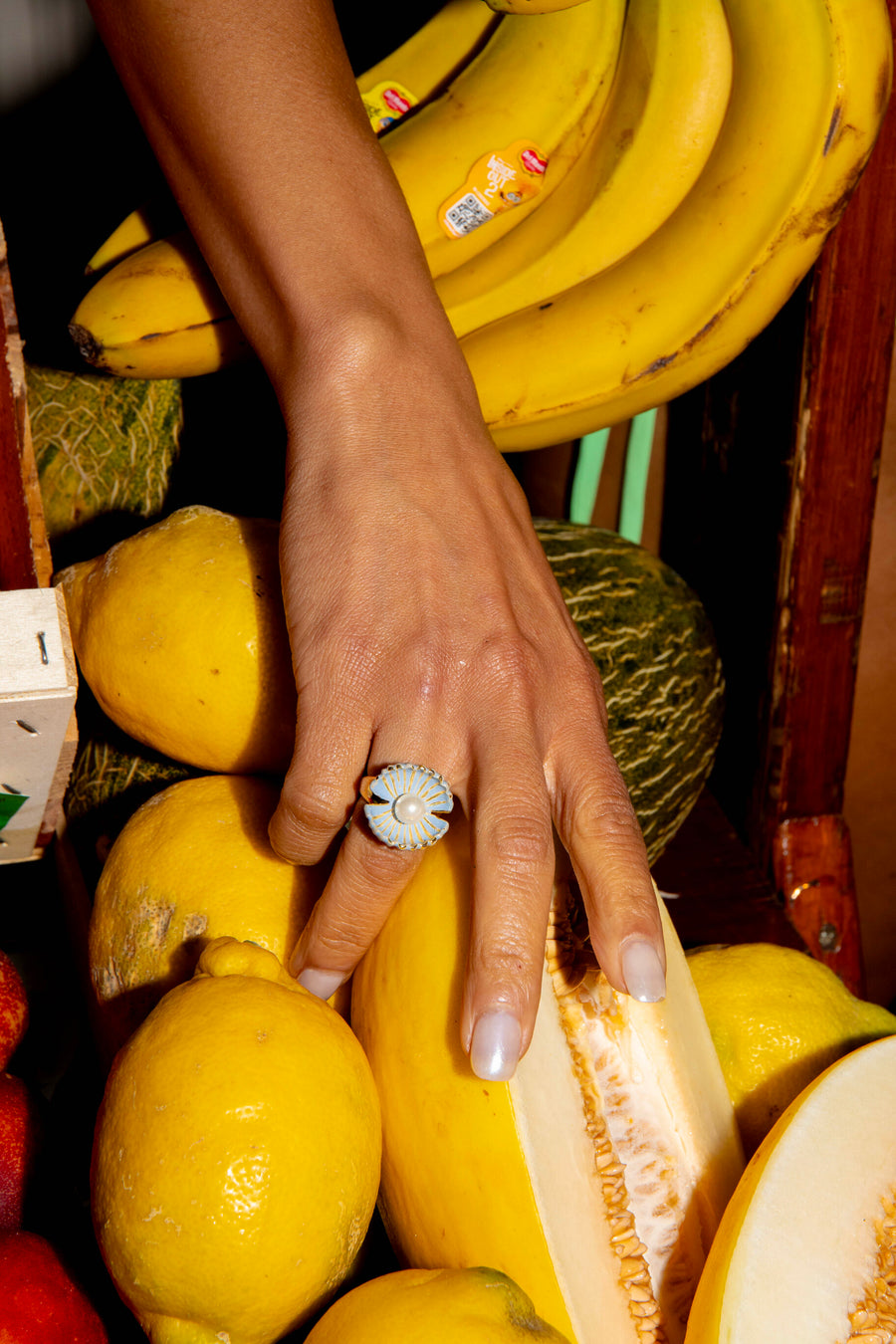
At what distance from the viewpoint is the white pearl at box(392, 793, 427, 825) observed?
498mm

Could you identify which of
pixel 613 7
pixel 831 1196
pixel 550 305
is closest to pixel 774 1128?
pixel 831 1196

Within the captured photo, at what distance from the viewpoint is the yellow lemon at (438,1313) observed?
409 millimetres

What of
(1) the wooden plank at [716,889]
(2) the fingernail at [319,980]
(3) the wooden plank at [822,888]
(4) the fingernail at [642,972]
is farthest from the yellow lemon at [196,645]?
(3) the wooden plank at [822,888]

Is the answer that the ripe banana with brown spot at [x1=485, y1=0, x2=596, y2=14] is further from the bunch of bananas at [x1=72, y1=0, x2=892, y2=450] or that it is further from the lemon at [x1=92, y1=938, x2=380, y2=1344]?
the lemon at [x1=92, y1=938, x2=380, y2=1344]

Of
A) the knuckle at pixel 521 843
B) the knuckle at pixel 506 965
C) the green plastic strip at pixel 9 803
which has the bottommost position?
the knuckle at pixel 506 965

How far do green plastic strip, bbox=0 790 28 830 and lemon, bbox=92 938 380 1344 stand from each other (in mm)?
196

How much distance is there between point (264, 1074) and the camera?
45 cm

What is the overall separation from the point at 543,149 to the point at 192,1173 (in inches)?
29.6

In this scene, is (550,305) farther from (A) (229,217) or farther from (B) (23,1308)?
(B) (23,1308)

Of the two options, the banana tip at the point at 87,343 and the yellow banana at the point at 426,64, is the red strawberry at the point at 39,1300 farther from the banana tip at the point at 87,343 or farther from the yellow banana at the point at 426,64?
the yellow banana at the point at 426,64

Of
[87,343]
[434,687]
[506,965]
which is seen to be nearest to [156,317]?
[87,343]

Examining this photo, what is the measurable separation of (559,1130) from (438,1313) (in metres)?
0.10

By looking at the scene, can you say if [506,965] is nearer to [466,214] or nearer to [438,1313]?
[438,1313]

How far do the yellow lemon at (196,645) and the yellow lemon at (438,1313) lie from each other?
0.30m
